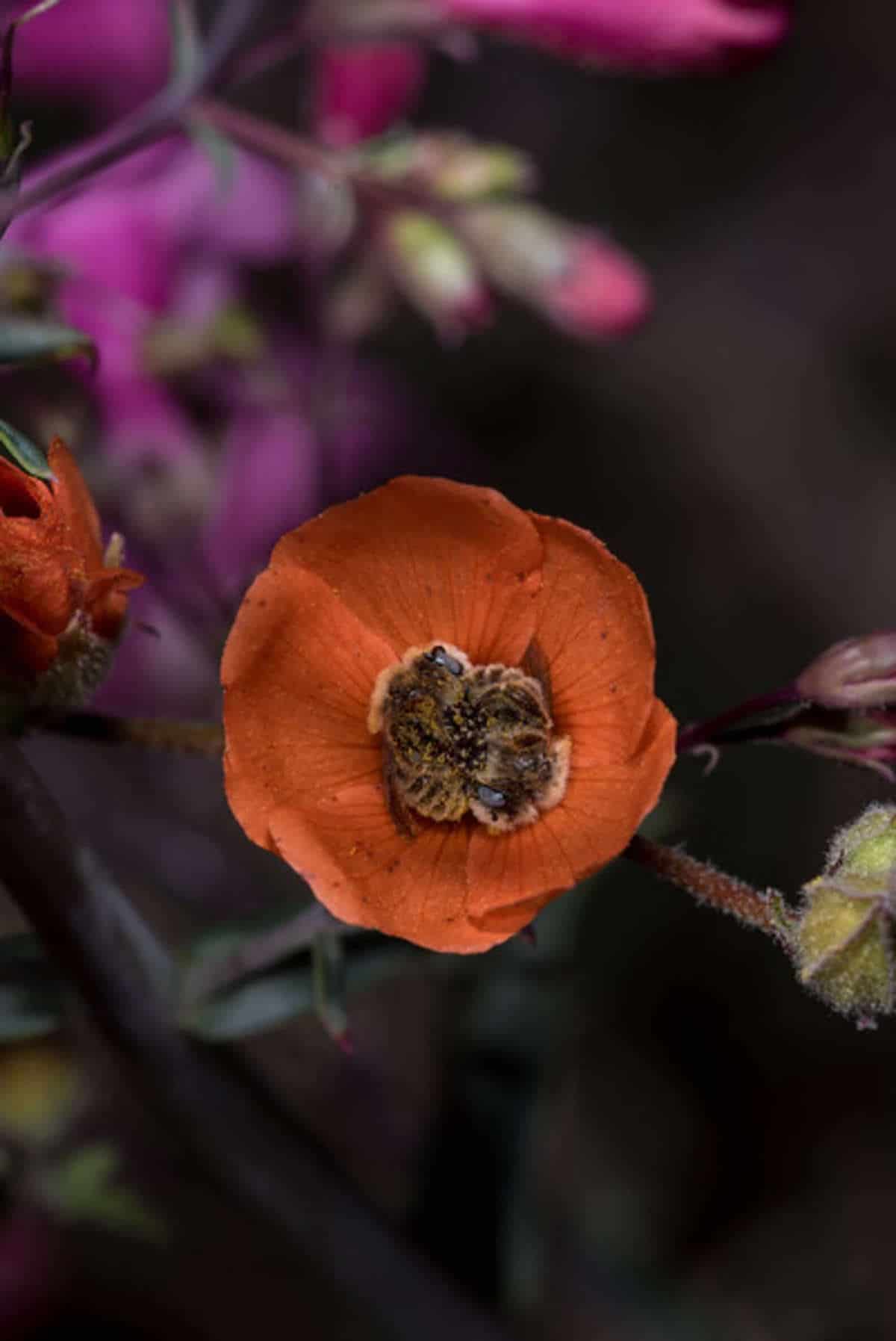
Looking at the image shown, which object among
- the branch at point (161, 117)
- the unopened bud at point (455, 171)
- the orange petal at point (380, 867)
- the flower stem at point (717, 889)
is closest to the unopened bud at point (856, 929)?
the flower stem at point (717, 889)

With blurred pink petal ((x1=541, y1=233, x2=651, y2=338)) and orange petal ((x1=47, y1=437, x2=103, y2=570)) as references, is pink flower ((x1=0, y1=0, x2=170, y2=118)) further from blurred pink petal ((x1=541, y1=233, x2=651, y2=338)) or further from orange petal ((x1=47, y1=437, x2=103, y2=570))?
orange petal ((x1=47, y1=437, x2=103, y2=570))

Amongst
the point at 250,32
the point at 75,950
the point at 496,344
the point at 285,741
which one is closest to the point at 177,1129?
the point at 75,950

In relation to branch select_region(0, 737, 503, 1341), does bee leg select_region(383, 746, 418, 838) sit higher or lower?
higher

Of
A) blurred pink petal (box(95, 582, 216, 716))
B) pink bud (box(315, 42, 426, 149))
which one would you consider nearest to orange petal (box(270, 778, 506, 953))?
blurred pink petal (box(95, 582, 216, 716))

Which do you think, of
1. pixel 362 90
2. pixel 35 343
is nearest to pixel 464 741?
pixel 35 343

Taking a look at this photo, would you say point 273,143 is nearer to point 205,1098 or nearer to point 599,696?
A: point 599,696
